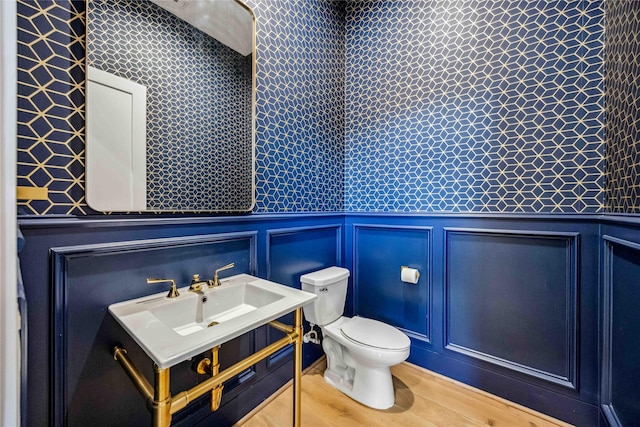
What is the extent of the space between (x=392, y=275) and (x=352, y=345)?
0.66m

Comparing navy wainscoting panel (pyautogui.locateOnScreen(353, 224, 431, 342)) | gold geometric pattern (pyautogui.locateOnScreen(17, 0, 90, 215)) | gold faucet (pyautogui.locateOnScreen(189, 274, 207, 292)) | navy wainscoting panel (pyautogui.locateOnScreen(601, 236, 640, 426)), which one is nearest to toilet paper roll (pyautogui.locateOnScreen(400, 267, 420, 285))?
navy wainscoting panel (pyautogui.locateOnScreen(353, 224, 431, 342))

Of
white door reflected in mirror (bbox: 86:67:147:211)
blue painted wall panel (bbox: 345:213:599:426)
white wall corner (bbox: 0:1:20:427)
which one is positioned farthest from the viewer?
blue painted wall panel (bbox: 345:213:599:426)

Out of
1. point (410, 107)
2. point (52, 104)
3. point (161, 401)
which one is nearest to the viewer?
point (161, 401)

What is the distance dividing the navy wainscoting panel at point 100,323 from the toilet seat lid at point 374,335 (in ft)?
2.92

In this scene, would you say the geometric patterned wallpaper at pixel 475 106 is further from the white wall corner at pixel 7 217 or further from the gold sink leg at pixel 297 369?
the white wall corner at pixel 7 217

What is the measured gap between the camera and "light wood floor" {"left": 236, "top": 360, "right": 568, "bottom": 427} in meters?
1.47

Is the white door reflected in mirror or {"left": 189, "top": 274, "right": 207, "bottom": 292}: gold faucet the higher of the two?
the white door reflected in mirror

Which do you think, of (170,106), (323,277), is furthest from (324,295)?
(170,106)

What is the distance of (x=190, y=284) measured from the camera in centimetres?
128

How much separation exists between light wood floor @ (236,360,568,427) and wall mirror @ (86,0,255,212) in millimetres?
1165

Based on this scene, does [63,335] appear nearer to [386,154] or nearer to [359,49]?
[386,154]

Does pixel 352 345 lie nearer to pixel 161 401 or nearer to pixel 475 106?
pixel 161 401

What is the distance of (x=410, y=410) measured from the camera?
1554mm

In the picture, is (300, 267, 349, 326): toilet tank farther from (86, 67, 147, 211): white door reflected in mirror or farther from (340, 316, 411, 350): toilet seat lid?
(86, 67, 147, 211): white door reflected in mirror
